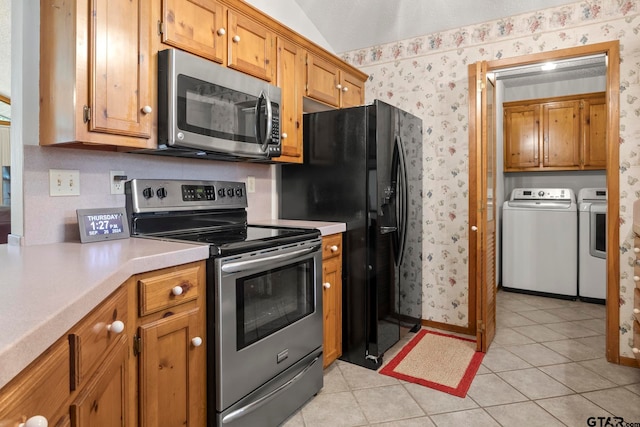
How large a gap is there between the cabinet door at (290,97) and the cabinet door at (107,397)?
151cm

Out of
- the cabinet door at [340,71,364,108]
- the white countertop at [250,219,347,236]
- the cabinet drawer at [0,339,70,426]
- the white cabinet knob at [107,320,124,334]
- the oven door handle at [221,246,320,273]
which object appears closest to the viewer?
the cabinet drawer at [0,339,70,426]

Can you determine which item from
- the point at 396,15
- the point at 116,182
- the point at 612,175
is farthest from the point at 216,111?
the point at 612,175

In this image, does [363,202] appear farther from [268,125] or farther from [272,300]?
[272,300]

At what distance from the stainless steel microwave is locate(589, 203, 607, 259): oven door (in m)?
3.47

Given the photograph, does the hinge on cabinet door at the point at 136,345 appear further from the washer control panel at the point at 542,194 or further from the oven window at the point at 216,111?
the washer control panel at the point at 542,194

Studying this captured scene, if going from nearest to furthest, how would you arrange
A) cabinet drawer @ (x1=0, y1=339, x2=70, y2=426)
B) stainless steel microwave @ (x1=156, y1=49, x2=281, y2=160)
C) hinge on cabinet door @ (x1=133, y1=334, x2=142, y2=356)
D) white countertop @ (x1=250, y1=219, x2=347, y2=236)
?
cabinet drawer @ (x1=0, y1=339, x2=70, y2=426) < hinge on cabinet door @ (x1=133, y1=334, x2=142, y2=356) < stainless steel microwave @ (x1=156, y1=49, x2=281, y2=160) < white countertop @ (x1=250, y1=219, x2=347, y2=236)

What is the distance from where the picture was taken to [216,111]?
1.86 meters

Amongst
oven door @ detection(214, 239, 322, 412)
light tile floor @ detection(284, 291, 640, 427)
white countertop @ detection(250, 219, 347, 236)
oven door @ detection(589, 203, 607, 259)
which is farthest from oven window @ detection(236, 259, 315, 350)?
oven door @ detection(589, 203, 607, 259)

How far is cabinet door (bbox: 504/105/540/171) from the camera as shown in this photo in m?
4.55

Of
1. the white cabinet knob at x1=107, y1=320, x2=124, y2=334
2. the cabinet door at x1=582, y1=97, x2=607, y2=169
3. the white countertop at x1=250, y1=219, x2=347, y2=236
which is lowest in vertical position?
the white cabinet knob at x1=107, y1=320, x2=124, y2=334

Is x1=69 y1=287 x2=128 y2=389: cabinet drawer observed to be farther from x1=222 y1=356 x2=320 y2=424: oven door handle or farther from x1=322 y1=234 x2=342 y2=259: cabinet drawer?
x1=322 y1=234 x2=342 y2=259: cabinet drawer

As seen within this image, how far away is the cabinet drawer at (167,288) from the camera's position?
127 centimetres

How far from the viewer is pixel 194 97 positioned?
1748 millimetres

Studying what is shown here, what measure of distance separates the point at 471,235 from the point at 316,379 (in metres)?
1.65
